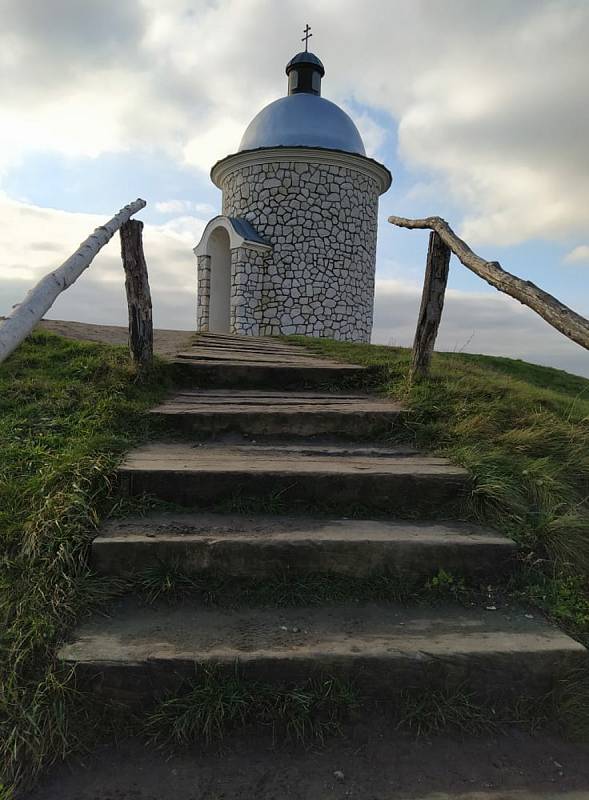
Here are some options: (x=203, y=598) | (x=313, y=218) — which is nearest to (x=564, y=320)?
(x=203, y=598)

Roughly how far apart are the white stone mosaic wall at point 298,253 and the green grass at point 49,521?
9440 millimetres

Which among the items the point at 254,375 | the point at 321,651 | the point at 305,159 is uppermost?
the point at 305,159

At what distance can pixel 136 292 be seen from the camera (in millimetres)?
4082

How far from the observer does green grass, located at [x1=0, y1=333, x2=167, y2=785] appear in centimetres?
162

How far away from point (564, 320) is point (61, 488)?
8.38ft

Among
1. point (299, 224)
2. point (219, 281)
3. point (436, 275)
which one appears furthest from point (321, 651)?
point (219, 281)

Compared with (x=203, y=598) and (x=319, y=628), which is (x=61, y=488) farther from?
Answer: (x=319, y=628)

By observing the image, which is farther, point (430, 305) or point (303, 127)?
point (303, 127)

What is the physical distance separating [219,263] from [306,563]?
13.6m

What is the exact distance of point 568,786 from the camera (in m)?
1.55

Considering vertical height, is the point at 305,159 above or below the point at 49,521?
above

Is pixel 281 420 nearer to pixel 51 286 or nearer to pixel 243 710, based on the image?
pixel 51 286

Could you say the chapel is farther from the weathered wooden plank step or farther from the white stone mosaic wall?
the weathered wooden plank step

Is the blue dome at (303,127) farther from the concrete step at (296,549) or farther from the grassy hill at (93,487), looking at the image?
the concrete step at (296,549)
